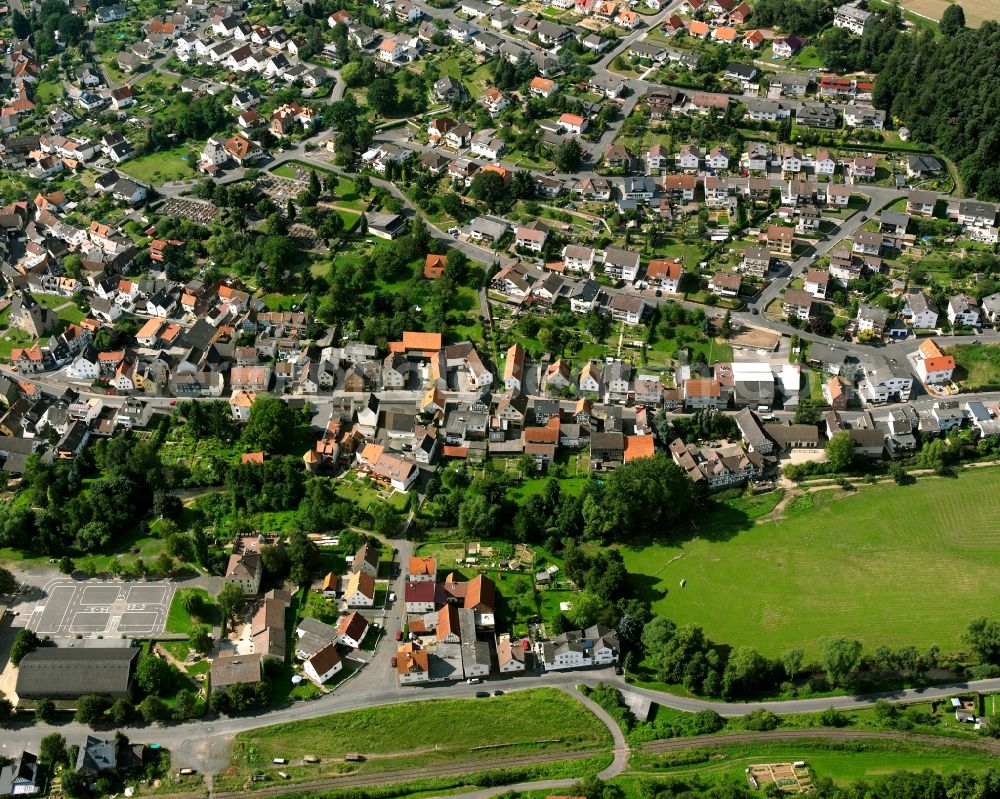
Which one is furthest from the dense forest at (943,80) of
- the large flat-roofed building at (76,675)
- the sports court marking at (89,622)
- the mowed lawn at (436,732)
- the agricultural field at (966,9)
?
the large flat-roofed building at (76,675)

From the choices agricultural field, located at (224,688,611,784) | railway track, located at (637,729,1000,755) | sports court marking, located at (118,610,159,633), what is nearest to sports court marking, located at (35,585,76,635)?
sports court marking, located at (118,610,159,633)

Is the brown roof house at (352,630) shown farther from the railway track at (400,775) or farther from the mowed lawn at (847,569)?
the mowed lawn at (847,569)

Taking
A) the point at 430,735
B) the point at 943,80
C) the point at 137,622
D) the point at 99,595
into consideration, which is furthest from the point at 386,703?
the point at 943,80

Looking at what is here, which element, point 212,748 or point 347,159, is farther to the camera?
point 347,159

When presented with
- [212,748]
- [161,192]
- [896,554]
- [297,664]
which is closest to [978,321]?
[896,554]

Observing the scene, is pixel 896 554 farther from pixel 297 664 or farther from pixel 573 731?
pixel 297 664
